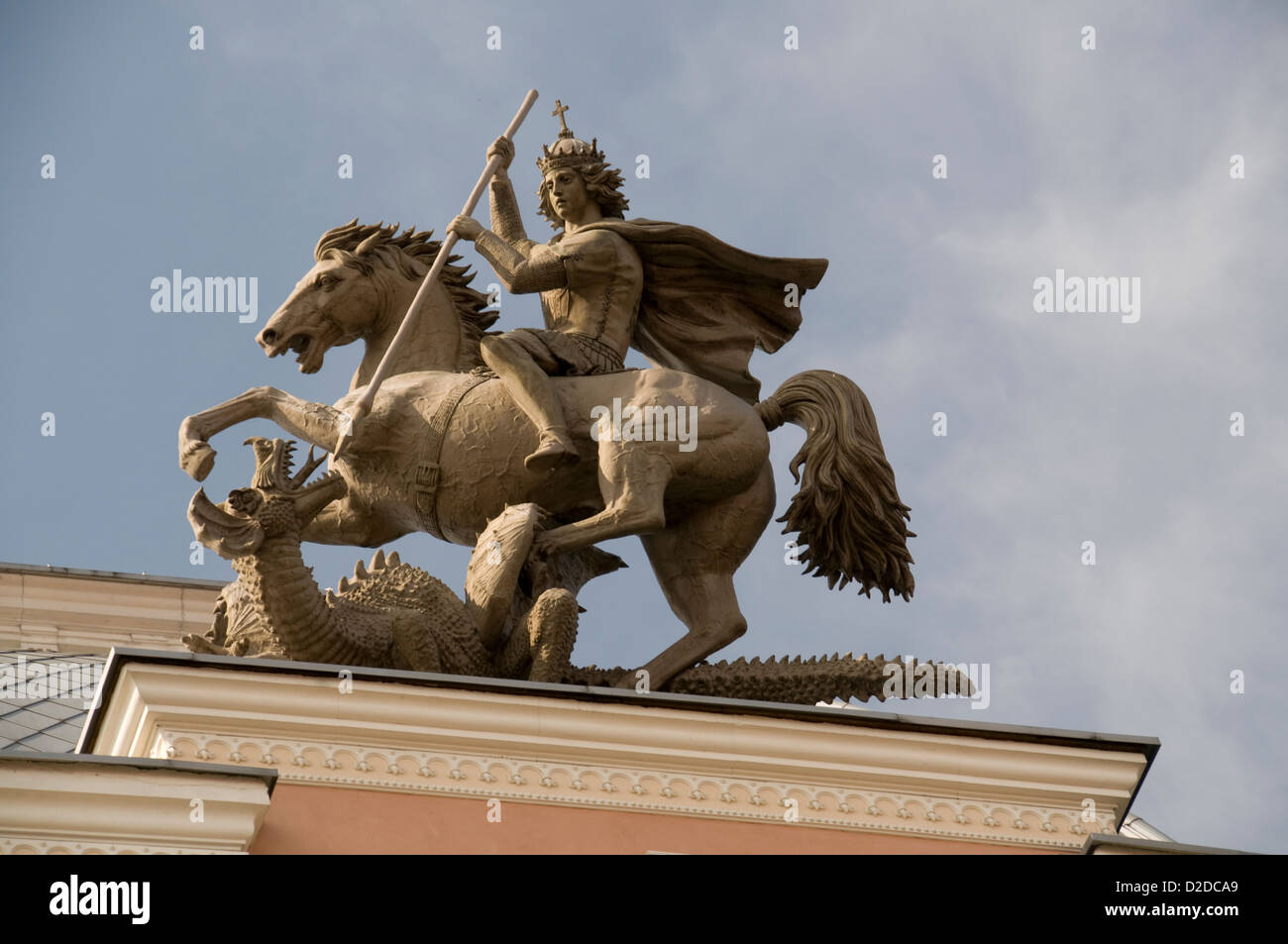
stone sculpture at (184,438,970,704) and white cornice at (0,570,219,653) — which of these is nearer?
stone sculpture at (184,438,970,704)

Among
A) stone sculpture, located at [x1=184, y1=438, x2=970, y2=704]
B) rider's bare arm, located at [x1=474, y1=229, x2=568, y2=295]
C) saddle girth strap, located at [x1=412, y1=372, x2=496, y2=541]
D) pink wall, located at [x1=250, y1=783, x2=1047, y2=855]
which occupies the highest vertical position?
rider's bare arm, located at [x1=474, y1=229, x2=568, y2=295]

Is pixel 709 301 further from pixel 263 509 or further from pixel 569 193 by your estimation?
pixel 263 509

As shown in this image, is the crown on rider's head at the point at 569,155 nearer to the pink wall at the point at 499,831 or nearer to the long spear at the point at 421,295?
the long spear at the point at 421,295

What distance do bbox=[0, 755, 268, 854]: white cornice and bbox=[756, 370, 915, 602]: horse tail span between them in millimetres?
4434

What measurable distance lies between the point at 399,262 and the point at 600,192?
1.27 meters

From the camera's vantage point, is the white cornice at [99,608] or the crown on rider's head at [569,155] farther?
the white cornice at [99,608]

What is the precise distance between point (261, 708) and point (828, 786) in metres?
2.90

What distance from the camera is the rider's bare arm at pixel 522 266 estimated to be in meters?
16.9

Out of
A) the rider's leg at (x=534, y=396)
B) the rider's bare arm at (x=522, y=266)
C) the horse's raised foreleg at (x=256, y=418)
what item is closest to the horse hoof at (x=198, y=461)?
the horse's raised foreleg at (x=256, y=418)

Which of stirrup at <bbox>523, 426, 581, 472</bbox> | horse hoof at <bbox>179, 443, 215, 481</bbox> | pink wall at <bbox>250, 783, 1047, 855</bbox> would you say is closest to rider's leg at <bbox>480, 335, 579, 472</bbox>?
stirrup at <bbox>523, 426, 581, 472</bbox>

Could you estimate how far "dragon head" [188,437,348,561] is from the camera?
15281 millimetres

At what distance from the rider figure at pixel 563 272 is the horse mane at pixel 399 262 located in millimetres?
329

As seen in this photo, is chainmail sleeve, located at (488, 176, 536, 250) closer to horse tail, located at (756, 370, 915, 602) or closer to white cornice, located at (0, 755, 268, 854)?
horse tail, located at (756, 370, 915, 602)
